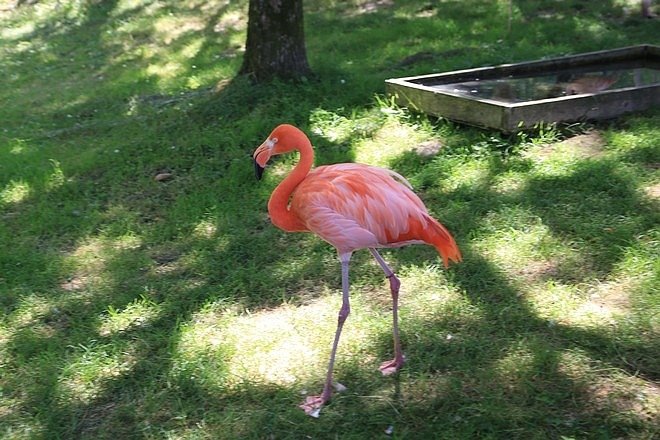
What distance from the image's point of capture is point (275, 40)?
639cm

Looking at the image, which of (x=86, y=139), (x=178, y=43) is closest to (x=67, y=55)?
(x=178, y=43)

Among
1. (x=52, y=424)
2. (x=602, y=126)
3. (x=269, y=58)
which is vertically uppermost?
(x=269, y=58)

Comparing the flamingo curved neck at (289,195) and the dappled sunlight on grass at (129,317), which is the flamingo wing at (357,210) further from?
the dappled sunlight on grass at (129,317)

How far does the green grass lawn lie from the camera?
3.02 meters

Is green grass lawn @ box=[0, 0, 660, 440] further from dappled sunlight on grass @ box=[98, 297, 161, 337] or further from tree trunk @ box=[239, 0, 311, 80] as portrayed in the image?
tree trunk @ box=[239, 0, 311, 80]

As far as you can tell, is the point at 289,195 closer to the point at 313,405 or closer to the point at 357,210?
the point at 357,210

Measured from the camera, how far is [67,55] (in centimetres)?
1038

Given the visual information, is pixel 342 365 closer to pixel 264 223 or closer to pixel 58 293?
pixel 264 223

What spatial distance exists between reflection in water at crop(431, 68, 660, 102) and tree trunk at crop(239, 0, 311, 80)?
140cm

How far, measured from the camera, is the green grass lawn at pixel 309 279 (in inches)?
119

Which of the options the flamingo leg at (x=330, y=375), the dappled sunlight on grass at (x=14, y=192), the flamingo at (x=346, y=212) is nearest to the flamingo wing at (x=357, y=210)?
the flamingo at (x=346, y=212)

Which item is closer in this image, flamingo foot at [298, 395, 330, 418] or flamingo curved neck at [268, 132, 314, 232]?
flamingo foot at [298, 395, 330, 418]

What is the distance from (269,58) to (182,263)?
9.17 feet

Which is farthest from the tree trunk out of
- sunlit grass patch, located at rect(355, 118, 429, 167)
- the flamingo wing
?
the flamingo wing
